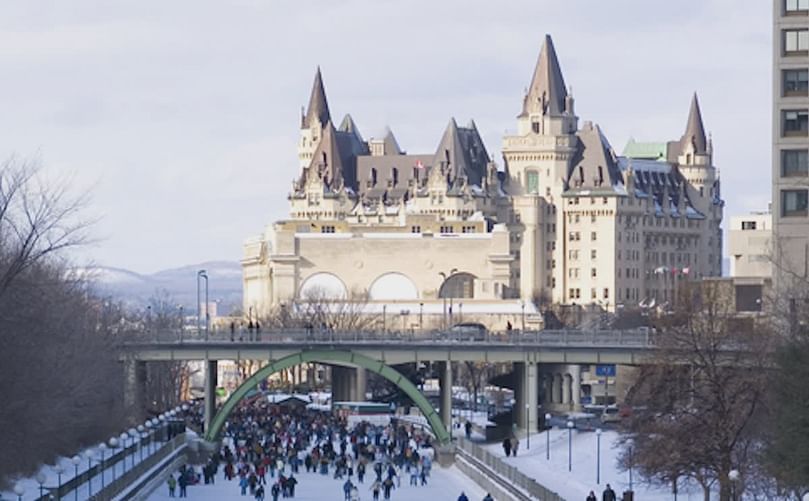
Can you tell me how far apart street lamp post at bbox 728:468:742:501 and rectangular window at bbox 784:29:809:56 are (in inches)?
1117

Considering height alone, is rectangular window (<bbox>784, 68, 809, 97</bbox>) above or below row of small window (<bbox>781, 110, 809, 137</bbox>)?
above

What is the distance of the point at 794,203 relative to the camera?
95.4 meters

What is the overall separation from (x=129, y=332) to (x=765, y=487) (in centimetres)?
6440

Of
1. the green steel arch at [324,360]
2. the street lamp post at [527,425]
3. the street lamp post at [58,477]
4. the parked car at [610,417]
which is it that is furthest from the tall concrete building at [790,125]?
the green steel arch at [324,360]

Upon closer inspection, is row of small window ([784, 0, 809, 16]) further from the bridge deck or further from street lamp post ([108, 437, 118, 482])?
street lamp post ([108, 437, 118, 482])

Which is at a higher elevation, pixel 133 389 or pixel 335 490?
pixel 133 389

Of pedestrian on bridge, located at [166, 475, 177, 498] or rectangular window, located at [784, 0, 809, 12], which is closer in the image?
rectangular window, located at [784, 0, 809, 12]

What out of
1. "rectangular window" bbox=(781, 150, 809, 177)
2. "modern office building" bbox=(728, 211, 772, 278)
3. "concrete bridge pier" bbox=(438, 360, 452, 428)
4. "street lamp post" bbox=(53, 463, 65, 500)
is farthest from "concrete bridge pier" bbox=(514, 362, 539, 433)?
"modern office building" bbox=(728, 211, 772, 278)

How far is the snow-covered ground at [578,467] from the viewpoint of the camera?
80.1 meters

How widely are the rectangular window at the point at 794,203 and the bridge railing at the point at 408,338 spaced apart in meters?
18.8

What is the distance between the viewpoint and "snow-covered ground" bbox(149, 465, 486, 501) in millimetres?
96500

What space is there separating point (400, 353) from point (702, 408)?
153 ft

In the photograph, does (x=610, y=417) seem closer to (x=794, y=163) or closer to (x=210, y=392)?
(x=210, y=392)

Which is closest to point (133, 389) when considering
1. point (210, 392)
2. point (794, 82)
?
point (210, 392)
